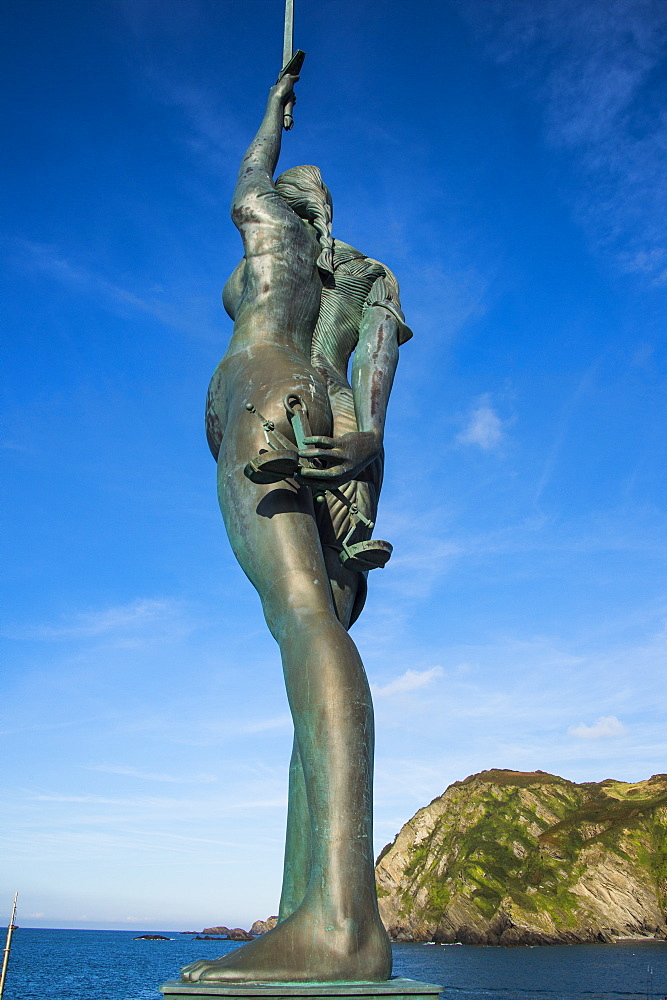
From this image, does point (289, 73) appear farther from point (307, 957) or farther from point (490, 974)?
point (490, 974)

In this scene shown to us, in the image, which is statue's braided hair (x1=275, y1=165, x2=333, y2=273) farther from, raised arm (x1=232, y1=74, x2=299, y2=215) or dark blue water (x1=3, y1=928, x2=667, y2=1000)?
dark blue water (x1=3, y1=928, x2=667, y2=1000)

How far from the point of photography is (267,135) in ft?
21.6

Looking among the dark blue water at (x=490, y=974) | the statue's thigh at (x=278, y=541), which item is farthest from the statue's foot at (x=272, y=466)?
the dark blue water at (x=490, y=974)

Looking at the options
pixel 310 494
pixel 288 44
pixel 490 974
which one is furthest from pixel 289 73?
pixel 490 974

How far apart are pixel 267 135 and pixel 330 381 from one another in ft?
7.30

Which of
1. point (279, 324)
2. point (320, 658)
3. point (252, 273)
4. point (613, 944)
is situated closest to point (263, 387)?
point (279, 324)

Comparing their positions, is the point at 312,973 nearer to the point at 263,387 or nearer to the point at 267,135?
the point at 263,387

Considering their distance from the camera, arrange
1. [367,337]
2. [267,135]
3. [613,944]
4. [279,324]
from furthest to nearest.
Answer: [613,944] < [267,135] < [367,337] < [279,324]

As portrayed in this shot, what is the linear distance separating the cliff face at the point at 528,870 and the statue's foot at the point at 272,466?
169 m

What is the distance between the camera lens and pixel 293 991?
3.50 metres

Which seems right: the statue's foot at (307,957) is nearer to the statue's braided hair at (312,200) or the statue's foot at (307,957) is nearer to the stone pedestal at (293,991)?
the stone pedestal at (293,991)

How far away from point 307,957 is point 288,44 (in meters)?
6.86

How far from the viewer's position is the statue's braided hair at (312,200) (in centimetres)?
629

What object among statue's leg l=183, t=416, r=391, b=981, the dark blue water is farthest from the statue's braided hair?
the dark blue water
